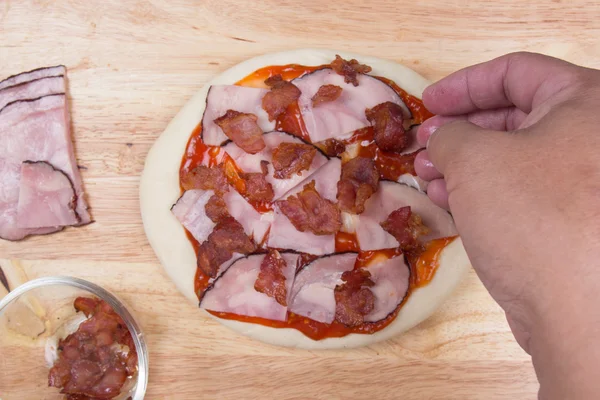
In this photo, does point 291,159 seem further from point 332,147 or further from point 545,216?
point 545,216

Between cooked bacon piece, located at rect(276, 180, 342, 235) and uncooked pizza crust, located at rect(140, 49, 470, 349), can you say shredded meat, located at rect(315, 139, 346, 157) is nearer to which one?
cooked bacon piece, located at rect(276, 180, 342, 235)

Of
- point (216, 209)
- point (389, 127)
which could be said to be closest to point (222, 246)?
point (216, 209)

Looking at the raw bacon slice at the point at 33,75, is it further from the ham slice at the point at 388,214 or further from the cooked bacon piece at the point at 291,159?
the ham slice at the point at 388,214

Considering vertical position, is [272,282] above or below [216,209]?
below

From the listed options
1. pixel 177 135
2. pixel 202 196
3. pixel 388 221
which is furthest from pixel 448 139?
pixel 177 135

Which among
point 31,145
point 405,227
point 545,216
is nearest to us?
point 545,216

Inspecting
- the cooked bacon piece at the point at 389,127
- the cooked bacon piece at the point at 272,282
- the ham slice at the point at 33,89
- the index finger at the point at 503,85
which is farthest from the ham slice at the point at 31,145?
the index finger at the point at 503,85

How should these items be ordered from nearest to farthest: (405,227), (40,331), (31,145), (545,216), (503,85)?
(545,216) → (503,85) → (405,227) → (40,331) → (31,145)
